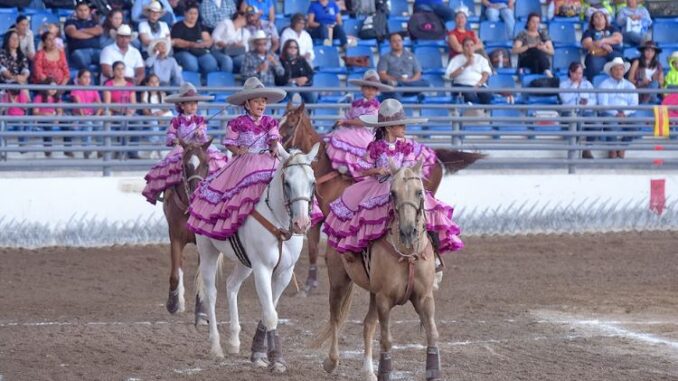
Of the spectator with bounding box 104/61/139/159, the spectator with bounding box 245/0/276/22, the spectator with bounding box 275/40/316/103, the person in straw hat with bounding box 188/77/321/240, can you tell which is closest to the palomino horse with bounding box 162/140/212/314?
the person in straw hat with bounding box 188/77/321/240

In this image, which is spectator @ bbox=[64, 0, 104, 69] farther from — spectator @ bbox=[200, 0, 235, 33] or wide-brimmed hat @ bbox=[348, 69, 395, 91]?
wide-brimmed hat @ bbox=[348, 69, 395, 91]

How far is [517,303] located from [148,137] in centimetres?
690

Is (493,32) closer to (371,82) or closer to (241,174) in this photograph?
(371,82)

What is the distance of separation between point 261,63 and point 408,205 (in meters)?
10.9

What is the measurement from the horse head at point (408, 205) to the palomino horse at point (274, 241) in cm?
89

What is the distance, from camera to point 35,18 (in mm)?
19797

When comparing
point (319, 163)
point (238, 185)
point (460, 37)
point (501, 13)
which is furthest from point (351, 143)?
point (501, 13)

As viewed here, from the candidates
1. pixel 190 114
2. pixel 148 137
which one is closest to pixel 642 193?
pixel 148 137

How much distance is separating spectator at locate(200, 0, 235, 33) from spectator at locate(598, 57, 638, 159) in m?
6.21

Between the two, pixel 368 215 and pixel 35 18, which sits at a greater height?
pixel 35 18

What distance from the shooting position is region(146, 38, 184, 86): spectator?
61.7ft

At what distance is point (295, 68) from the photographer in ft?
63.9

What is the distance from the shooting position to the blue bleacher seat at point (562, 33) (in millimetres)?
22906

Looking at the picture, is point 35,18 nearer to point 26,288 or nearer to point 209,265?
point 26,288
